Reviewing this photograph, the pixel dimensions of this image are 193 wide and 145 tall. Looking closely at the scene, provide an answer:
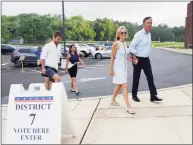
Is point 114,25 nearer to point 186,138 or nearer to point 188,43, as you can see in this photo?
point 188,43

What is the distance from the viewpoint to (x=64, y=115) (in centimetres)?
425

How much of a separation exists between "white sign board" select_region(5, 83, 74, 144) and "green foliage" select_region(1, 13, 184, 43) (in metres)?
33.6

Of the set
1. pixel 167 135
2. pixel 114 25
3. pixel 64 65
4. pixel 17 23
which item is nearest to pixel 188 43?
pixel 114 25

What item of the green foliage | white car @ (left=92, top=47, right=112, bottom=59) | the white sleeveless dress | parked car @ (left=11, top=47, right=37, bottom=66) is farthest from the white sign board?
the green foliage

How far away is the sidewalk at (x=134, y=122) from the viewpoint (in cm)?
435

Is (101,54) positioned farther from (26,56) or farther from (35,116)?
(35,116)

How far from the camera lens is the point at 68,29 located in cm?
6297

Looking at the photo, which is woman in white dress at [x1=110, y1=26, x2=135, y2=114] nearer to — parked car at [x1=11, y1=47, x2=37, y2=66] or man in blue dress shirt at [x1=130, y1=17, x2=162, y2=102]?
man in blue dress shirt at [x1=130, y1=17, x2=162, y2=102]

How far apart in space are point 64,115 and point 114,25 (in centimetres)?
7356

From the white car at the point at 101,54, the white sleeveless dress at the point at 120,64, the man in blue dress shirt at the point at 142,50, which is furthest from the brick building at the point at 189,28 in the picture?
the white sleeveless dress at the point at 120,64

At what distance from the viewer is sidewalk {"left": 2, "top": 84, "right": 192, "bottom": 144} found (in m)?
4.35

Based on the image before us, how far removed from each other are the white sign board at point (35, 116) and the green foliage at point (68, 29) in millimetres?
33599

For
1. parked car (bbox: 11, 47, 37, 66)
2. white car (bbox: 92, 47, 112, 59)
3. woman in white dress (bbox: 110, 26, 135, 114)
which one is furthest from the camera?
white car (bbox: 92, 47, 112, 59)

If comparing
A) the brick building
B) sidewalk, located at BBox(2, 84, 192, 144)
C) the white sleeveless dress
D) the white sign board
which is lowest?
sidewalk, located at BBox(2, 84, 192, 144)
